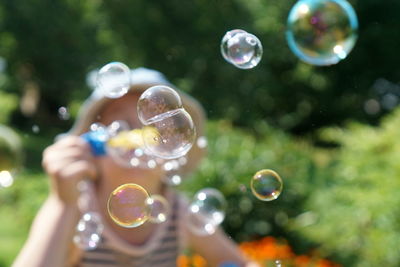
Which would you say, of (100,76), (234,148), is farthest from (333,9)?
(234,148)

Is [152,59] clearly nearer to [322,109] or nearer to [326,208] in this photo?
[322,109]

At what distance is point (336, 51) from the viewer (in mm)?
2777

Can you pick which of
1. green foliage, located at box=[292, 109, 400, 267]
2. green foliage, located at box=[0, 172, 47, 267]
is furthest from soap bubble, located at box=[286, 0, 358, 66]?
green foliage, located at box=[0, 172, 47, 267]

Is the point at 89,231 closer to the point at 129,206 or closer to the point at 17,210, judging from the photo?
the point at 129,206

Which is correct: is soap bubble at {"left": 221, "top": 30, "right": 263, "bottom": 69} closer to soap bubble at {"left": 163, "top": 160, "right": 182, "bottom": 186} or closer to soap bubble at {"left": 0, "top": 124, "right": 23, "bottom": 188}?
soap bubble at {"left": 163, "top": 160, "right": 182, "bottom": 186}

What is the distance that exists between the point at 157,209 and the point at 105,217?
17cm

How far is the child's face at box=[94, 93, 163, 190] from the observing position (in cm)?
Result: 238

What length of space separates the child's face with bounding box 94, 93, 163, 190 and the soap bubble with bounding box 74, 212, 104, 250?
0.45 ft

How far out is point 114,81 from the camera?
8.14 feet

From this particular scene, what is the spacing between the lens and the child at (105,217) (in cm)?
220

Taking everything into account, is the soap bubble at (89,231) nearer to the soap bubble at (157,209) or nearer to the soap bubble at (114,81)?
the soap bubble at (157,209)

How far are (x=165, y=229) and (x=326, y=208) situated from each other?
222 cm

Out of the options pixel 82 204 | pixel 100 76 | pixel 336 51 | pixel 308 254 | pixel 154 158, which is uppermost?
pixel 308 254

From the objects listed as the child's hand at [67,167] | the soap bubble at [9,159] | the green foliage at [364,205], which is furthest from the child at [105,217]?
the green foliage at [364,205]
